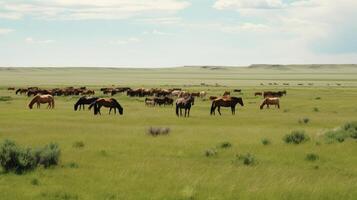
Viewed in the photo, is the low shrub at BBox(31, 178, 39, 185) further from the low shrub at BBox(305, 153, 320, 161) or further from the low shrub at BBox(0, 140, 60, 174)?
the low shrub at BBox(305, 153, 320, 161)

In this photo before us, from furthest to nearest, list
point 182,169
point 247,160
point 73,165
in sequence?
point 247,160, point 73,165, point 182,169

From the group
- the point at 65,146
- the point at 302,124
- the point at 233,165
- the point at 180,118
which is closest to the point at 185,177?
the point at 233,165

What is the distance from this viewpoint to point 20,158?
492 inches

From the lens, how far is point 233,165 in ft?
44.7

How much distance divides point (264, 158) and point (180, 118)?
52.8 ft

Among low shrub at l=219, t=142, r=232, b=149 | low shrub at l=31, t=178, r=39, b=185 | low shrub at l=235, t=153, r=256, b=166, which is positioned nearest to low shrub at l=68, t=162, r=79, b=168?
low shrub at l=31, t=178, r=39, b=185

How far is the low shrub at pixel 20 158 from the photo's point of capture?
1246cm

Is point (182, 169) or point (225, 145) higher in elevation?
point (182, 169)

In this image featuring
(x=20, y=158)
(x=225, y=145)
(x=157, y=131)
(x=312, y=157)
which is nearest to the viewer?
(x=20, y=158)

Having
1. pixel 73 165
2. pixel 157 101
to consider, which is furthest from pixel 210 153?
pixel 157 101

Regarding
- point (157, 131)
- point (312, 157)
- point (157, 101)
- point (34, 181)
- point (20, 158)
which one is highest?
point (20, 158)

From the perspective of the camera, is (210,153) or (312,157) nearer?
(312,157)

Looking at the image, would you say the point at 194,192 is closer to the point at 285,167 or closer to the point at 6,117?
the point at 285,167

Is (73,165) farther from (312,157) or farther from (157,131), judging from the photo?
(157,131)
